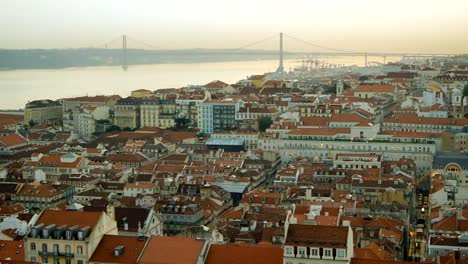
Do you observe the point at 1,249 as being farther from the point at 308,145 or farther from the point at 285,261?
the point at 308,145

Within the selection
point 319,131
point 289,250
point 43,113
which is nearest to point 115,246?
point 289,250

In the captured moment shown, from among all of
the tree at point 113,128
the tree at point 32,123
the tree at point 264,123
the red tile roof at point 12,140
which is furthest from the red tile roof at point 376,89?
the red tile roof at point 12,140

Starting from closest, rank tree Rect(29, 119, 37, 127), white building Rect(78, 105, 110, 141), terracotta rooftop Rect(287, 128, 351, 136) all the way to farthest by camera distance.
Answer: terracotta rooftop Rect(287, 128, 351, 136) < white building Rect(78, 105, 110, 141) < tree Rect(29, 119, 37, 127)

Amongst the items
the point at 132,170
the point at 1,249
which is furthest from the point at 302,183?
the point at 1,249

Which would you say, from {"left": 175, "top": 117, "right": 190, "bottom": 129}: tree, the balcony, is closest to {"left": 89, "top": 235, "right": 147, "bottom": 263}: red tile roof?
the balcony

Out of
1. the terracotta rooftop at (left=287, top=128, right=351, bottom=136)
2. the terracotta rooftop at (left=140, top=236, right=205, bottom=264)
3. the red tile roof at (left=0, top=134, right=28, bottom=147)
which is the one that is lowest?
the red tile roof at (left=0, top=134, right=28, bottom=147)

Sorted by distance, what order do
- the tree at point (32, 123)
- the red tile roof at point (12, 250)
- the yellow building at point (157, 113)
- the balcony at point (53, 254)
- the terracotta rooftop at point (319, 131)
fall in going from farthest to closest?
the tree at point (32, 123) < the yellow building at point (157, 113) < the terracotta rooftop at point (319, 131) < the red tile roof at point (12, 250) < the balcony at point (53, 254)

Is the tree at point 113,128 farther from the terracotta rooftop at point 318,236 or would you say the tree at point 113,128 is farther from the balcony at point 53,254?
the terracotta rooftop at point 318,236

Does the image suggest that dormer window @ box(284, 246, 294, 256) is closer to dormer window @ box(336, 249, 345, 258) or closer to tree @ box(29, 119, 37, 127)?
Result: dormer window @ box(336, 249, 345, 258)
